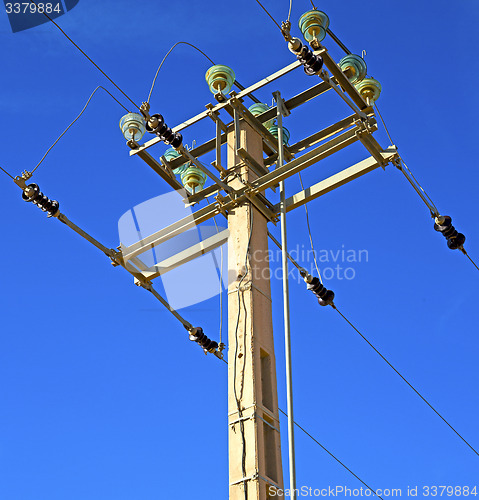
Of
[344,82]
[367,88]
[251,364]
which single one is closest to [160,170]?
[344,82]

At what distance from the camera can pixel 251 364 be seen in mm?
6863

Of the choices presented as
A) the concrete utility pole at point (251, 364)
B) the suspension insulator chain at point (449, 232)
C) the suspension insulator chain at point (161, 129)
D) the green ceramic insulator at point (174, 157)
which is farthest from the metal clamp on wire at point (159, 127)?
the suspension insulator chain at point (449, 232)

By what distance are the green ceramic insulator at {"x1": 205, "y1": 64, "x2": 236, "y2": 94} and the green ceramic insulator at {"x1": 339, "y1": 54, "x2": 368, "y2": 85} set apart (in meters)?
1.18

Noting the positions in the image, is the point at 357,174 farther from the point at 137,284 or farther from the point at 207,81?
the point at 137,284

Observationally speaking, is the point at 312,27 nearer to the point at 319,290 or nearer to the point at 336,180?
the point at 336,180

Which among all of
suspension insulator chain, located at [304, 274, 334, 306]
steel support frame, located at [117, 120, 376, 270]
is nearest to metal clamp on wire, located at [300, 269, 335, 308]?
suspension insulator chain, located at [304, 274, 334, 306]

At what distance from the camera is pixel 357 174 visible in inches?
319

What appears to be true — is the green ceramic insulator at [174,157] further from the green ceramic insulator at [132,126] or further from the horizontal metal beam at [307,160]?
the horizontal metal beam at [307,160]

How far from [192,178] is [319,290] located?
2.08 meters

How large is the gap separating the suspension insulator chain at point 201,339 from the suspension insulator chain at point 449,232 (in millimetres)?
2582

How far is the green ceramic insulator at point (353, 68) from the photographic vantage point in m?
8.79

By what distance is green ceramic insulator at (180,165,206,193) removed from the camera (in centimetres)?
956

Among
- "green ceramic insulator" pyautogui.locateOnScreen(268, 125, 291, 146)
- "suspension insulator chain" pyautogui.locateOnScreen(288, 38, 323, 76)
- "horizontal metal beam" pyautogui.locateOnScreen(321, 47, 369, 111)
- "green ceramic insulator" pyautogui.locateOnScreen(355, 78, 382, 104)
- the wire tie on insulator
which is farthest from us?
"green ceramic insulator" pyautogui.locateOnScreen(268, 125, 291, 146)

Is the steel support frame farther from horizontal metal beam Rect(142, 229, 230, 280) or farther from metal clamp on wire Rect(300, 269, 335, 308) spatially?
metal clamp on wire Rect(300, 269, 335, 308)
